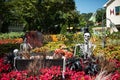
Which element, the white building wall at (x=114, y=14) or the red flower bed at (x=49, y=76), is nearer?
the red flower bed at (x=49, y=76)

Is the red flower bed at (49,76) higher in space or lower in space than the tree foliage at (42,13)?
higher

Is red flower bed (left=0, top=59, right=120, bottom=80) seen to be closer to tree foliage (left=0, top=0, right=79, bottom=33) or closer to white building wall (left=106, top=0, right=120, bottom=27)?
white building wall (left=106, top=0, right=120, bottom=27)

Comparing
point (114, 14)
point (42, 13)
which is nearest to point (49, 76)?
point (114, 14)

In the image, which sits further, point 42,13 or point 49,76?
point 42,13

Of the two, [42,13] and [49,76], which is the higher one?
[49,76]

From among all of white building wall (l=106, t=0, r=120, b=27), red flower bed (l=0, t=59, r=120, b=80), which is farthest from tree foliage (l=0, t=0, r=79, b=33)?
red flower bed (l=0, t=59, r=120, b=80)

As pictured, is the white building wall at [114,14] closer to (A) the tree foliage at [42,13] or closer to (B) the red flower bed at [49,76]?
(A) the tree foliage at [42,13]

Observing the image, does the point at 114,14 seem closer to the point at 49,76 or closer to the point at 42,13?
the point at 42,13

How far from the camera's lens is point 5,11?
5609cm

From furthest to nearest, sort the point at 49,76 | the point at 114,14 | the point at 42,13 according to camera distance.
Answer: the point at 42,13 < the point at 114,14 < the point at 49,76

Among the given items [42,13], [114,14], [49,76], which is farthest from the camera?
[42,13]

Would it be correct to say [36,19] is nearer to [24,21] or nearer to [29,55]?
[24,21]

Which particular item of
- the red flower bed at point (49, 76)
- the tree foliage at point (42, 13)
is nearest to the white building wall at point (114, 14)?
the tree foliage at point (42, 13)

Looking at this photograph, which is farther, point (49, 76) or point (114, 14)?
point (114, 14)
